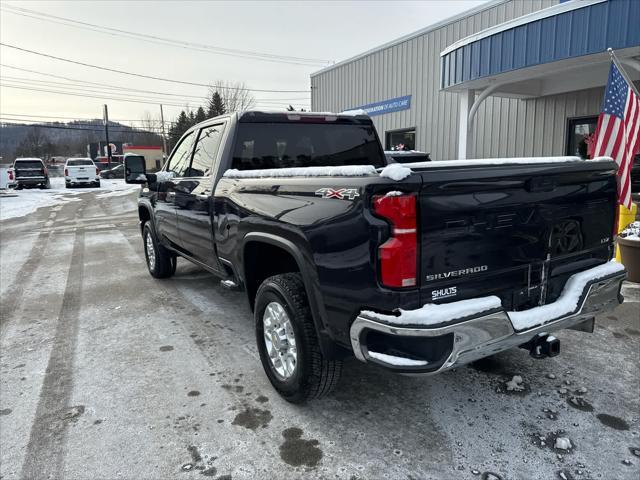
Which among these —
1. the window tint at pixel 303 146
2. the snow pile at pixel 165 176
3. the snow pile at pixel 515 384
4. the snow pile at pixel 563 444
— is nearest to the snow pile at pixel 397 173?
the snow pile at pixel 563 444

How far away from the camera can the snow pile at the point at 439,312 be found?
223 cm

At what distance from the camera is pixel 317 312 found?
9.03 feet

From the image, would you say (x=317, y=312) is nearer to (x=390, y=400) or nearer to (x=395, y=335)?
(x=395, y=335)

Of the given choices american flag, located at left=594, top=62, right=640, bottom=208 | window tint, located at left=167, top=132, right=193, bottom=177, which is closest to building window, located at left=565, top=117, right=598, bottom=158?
american flag, located at left=594, top=62, right=640, bottom=208

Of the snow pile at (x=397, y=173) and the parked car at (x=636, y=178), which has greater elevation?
the snow pile at (x=397, y=173)

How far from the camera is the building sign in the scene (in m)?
16.0

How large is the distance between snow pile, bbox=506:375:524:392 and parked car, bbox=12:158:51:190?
2953 cm

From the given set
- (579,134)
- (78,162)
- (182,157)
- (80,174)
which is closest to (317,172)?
(182,157)

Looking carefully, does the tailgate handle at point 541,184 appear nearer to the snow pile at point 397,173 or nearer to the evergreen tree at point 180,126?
the snow pile at point 397,173

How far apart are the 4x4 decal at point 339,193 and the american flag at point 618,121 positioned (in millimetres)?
4280

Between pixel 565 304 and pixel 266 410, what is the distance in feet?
6.49

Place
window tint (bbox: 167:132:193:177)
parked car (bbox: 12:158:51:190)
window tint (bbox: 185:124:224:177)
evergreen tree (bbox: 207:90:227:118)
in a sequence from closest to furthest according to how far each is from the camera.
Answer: window tint (bbox: 185:124:224:177)
window tint (bbox: 167:132:193:177)
parked car (bbox: 12:158:51:190)
evergreen tree (bbox: 207:90:227:118)

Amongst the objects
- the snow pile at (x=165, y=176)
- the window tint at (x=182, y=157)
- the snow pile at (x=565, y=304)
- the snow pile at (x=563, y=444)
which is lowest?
the snow pile at (x=563, y=444)

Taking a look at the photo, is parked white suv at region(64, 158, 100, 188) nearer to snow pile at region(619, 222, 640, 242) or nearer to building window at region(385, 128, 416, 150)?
building window at region(385, 128, 416, 150)
